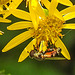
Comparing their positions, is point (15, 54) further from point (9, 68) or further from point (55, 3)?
point (55, 3)

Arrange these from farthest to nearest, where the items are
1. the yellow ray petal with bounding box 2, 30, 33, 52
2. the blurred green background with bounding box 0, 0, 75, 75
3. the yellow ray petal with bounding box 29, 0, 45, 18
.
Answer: the blurred green background with bounding box 0, 0, 75, 75 < the yellow ray petal with bounding box 2, 30, 33, 52 < the yellow ray petal with bounding box 29, 0, 45, 18

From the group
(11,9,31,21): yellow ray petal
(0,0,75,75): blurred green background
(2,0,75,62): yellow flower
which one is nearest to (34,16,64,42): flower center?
(2,0,75,62): yellow flower

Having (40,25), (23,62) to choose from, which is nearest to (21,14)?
(40,25)

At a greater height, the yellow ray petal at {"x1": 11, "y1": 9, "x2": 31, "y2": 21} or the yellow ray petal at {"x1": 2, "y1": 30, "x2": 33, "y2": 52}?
the yellow ray petal at {"x1": 11, "y1": 9, "x2": 31, "y2": 21}

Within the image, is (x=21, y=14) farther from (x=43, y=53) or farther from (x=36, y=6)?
(x=43, y=53)

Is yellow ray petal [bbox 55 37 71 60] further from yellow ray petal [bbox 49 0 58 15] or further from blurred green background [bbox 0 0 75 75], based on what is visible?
blurred green background [bbox 0 0 75 75]

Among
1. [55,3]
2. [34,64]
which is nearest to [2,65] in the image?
[34,64]

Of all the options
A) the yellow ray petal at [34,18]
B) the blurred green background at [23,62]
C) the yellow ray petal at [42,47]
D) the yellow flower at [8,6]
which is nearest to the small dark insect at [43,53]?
the yellow ray petal at [42,47]
